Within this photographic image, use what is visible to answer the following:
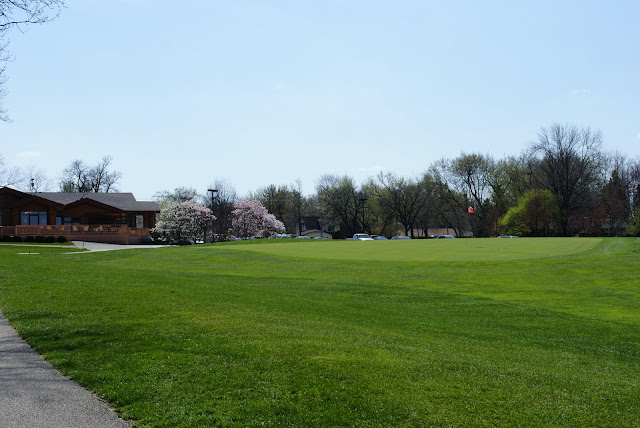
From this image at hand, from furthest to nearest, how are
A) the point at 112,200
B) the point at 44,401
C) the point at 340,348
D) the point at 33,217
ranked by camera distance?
1. the point at 112,200
2. the point at 33,217
3. the point at 340,348
4. the point at 44,401

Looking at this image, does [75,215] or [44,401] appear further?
[75,215]

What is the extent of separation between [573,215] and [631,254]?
61038mm

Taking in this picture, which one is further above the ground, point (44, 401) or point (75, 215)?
point (75, 215)

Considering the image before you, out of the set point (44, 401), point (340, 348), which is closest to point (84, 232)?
point (340, 348)

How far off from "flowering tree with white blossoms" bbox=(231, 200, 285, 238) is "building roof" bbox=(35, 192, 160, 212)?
18.3 meters

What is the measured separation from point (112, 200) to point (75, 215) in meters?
6.27

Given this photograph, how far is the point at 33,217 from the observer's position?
62.6 metres

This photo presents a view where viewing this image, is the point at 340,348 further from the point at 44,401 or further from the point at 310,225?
the point at 310,225

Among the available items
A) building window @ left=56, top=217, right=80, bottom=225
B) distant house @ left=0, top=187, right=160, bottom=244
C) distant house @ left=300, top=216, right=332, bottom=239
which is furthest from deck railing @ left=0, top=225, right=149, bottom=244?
distant house @ left=300, top=216, right=332, bottom=239

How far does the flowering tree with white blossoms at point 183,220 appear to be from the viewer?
72.4 metres

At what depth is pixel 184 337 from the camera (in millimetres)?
8383

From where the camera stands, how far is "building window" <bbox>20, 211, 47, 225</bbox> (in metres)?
62.3

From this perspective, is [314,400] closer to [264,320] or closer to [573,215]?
[264,320]

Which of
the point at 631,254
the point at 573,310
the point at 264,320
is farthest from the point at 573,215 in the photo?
the point at 264,320
